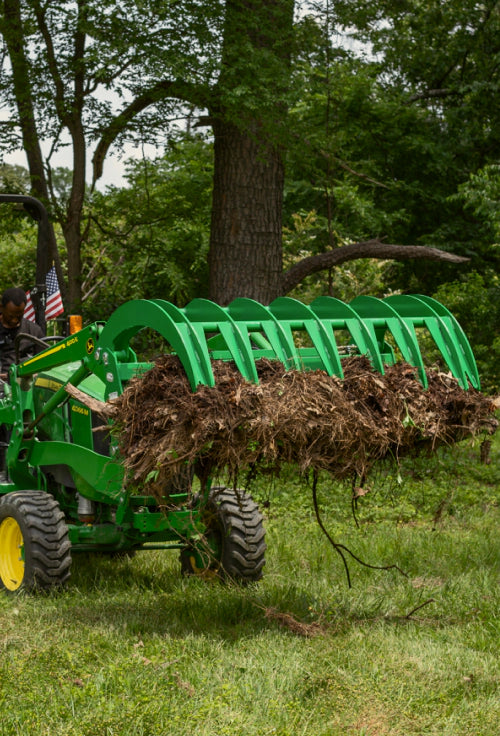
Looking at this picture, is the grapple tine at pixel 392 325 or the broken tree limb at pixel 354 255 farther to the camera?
the broken tree limb at pixel 354 255

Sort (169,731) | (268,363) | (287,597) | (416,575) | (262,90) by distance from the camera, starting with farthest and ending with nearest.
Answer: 1. (262,90)
2. (416,575)
3. (287,597)
4. (268,363)
5. (169,731)

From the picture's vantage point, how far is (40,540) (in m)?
5.48

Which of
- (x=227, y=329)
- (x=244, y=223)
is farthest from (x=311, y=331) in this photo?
(x=244, y=223)

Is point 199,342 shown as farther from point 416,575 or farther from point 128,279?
point 128,279

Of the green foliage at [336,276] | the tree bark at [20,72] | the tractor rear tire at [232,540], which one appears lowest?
the tractor rear tire at [232,540]

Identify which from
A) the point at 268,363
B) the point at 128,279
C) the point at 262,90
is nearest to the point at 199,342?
the point at 268,363

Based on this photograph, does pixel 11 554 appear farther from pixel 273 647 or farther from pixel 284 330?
pixel 284 330

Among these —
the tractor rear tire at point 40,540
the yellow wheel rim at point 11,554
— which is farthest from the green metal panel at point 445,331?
the yellow wheel rim at point 11,554

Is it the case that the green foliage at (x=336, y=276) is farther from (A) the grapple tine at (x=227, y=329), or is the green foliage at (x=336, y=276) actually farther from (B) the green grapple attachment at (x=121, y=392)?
(A) the grapple tine at (x=227, y=329)

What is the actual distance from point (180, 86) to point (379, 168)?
26.9 ft

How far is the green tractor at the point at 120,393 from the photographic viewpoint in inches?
183

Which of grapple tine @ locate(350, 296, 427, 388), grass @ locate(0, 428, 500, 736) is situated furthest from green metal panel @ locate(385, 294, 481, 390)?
grass @ locate(0, 428, 500, 736)

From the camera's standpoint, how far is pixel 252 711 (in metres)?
3.80

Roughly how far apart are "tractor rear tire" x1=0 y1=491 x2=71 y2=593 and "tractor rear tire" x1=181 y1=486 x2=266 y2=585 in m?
0.78
